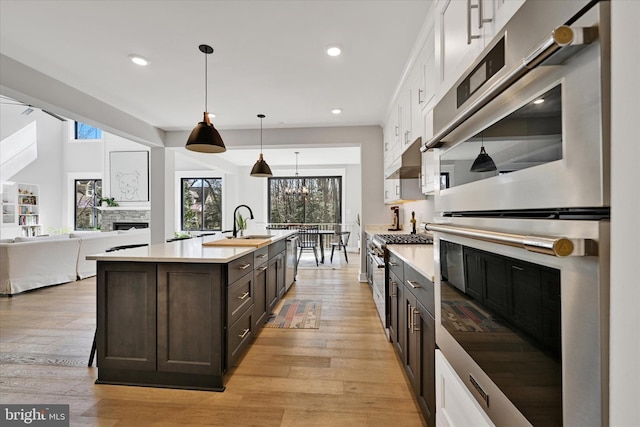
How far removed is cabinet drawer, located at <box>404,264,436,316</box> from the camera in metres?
1.39

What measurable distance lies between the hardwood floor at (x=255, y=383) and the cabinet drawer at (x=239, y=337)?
0.38 feet

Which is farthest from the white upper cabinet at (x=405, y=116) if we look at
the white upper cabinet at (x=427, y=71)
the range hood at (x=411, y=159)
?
the white upper cabinet at (x=427, y=71)

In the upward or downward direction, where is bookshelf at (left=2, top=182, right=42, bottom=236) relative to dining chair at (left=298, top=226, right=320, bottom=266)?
upward

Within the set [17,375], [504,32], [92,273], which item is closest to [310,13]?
[504,32]

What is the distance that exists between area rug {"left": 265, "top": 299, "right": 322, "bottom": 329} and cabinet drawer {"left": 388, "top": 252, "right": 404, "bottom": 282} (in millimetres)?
1099

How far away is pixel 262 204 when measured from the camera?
9367 millimetres

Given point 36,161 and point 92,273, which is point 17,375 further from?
point 36,161

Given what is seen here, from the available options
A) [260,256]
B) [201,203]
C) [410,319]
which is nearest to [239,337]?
[260,256]

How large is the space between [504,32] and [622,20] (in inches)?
13.5

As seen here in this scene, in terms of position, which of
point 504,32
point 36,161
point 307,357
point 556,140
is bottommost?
point 307,357

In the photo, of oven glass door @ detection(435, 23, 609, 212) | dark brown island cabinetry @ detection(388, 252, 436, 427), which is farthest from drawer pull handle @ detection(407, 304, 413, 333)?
oven glass door @ detection(435, 23, 609, 212)

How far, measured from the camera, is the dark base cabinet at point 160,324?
6.60ft

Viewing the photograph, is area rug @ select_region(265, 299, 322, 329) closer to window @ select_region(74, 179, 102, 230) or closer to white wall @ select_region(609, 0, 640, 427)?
white wall @ select_region(609, 0, 640, 427)

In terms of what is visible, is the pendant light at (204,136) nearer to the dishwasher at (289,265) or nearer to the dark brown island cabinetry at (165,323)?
the dark brown island cabinetry at (165,323)
